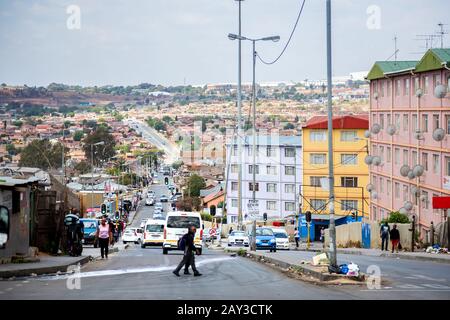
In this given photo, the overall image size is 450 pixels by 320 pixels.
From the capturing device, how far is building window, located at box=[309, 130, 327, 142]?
9131 centimetres

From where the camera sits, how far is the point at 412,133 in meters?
58.5

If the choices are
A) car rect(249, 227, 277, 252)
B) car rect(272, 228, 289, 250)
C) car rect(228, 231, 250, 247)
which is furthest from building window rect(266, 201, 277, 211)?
car rect(249, 227, 277, 252)

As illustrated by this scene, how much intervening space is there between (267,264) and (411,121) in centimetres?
3072

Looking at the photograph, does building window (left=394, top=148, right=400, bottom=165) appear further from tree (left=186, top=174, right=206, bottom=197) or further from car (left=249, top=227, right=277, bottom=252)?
tree (left=186, top=174, right=206, bottom=197)

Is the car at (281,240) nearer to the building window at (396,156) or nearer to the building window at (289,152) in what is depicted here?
the building window at (396,156)

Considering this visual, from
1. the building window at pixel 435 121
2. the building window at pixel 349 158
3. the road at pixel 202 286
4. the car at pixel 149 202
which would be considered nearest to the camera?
the road at pixel 202 286

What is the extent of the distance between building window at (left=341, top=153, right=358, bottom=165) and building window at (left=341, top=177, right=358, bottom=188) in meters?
1.52

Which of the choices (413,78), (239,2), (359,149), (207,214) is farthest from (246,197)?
(413,78)

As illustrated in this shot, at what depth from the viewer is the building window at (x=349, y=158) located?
88.2 meters

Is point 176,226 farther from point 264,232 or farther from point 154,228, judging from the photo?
point 264,232

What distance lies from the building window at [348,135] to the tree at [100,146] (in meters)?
54.5

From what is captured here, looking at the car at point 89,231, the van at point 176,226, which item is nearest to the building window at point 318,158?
the car at point 89,231

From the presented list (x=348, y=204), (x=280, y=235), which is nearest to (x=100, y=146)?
(x=348, y=204)

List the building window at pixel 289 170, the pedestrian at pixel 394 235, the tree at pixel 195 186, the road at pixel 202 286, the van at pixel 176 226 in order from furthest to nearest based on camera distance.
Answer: the tree at pixel 195 186 → the building window at pixel 289 170 → the pedestrian at pixel 394 235 → the van at pixel 176 226 → the road at pixel 202 286
